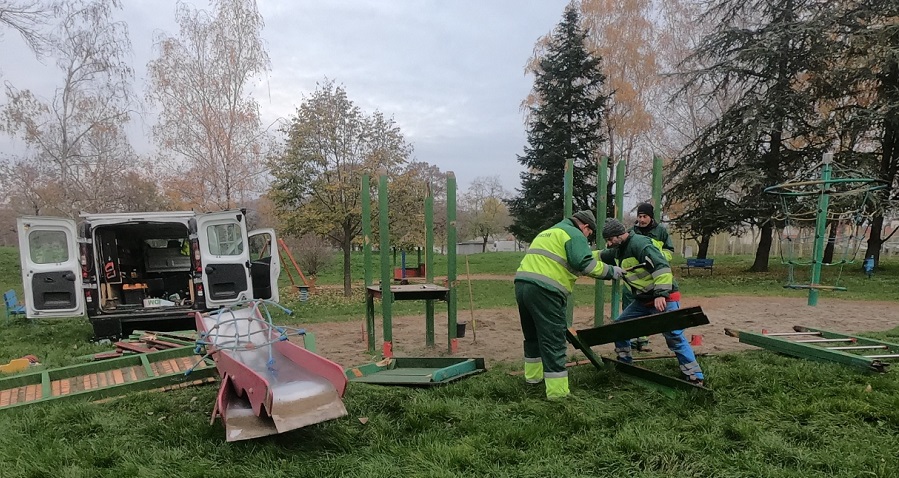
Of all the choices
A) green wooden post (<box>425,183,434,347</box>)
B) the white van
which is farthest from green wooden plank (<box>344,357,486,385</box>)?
the white van

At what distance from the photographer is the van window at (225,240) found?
30.0 ft

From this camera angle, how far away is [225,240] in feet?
30.5

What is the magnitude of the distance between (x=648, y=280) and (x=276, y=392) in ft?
12.1

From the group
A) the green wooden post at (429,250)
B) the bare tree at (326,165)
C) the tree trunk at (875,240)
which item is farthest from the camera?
the tree trunk at (875,240)

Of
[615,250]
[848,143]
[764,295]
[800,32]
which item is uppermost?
[800,32]

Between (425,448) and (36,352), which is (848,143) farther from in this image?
(36,352)

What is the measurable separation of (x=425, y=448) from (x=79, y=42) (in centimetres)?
2189

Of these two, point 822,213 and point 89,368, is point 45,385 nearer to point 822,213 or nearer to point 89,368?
point 89,368

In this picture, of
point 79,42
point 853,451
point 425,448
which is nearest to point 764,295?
point 853,451

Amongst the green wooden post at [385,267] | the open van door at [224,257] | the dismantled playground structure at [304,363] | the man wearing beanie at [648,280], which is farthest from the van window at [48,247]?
the man wearing beanie at [648,280]

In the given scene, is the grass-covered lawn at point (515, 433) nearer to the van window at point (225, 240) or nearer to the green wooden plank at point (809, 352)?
the green wooden plank at point (809, 352)

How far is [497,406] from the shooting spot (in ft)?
15.1

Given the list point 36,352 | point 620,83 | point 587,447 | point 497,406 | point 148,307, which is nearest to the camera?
point 587,447

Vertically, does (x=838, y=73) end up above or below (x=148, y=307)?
above
